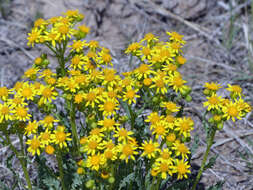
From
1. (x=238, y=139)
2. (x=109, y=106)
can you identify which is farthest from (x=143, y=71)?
(x=238, y=139)

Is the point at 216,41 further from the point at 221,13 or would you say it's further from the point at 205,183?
the point at 205,183

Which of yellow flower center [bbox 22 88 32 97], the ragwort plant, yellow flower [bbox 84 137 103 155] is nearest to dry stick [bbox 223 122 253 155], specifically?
the ragwort plant

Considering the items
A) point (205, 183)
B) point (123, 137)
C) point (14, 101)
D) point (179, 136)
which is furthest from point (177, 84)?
point (205, 183)

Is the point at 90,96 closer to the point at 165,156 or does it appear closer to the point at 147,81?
the point at 147,81

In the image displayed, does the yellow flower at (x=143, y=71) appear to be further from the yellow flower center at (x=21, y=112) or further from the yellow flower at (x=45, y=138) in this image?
the yellow flower center at (x=21, y=112)

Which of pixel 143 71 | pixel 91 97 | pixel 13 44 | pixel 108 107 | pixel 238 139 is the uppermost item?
pixel 13 44

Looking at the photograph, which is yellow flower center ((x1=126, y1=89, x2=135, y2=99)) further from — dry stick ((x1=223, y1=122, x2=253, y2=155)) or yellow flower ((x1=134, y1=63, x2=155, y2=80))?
dry stick ((x1=223, y1=122, x2=253, y2=155))

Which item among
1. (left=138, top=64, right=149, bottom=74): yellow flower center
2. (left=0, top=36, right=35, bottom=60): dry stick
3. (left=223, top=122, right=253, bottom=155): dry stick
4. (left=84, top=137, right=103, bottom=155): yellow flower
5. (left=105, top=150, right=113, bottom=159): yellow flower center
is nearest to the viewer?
(left=105, top=150, right=113, bottom=159): yellow flower center

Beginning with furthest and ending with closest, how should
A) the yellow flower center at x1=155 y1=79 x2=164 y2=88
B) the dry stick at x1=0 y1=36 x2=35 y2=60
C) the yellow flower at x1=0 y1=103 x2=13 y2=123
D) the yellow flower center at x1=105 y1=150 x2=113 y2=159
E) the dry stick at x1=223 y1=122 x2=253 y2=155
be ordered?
the dry stick at x1=0 y1=36 x2=35 y2=60, the dry stick at x1=223 y1=122 x2=253 y2=155, the yellow flower center at x1=155 y1=79 x2=164 y2=88, the yellow flower at x1=0 y1=103 x2=13 y2=123, the yellow flower center at x1=105 y1=150 x2=113 y2=159

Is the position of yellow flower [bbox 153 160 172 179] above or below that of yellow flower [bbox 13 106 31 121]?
below

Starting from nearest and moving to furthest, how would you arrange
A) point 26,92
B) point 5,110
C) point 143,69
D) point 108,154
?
point 108,154
point 5,110
point 26,92
point 143,69

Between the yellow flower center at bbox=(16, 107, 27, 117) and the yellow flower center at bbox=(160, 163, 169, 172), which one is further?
the yellow flower center at bbox=(16, 107, 27, 117)
